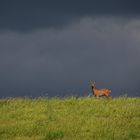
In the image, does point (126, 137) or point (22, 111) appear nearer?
point (126, 137)

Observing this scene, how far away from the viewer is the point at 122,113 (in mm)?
22859

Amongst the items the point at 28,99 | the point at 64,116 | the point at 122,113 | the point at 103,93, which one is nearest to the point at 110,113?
the point at 122,113

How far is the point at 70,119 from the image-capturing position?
21422 millimetres

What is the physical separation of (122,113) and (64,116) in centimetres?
278

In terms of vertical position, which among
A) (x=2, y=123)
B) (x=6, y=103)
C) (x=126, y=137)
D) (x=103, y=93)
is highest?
(x=103, y=93)

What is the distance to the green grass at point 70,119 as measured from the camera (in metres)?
18.1

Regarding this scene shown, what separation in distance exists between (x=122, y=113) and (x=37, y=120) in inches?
162

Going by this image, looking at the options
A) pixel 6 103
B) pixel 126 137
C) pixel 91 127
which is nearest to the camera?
pixel 126 137

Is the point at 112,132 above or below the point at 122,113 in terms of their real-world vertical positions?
below

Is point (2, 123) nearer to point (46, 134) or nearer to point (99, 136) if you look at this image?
point (46, 134)

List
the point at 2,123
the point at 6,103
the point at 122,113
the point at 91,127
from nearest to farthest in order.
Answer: the point at 91,127
the point at 2,123
the point at 122,113
the point at 6,103

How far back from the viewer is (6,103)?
27281 millimetres

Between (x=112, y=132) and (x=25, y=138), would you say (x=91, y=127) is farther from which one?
(x=25, y=138)

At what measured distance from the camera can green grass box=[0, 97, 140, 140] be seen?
1808 centimetres
